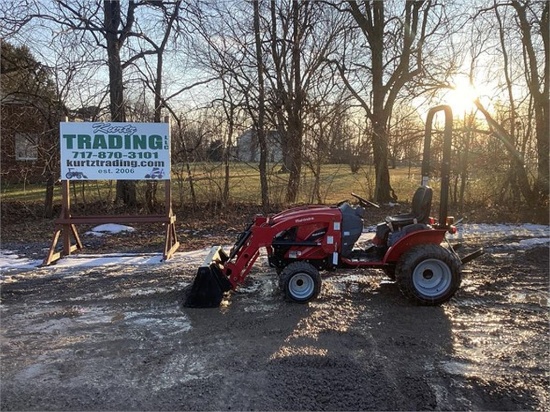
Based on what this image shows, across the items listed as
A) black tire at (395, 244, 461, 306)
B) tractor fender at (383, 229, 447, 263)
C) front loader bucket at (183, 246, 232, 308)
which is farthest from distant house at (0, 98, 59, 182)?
black tire at (395, 244, 461, 306)

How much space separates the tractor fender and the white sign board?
4.23 m

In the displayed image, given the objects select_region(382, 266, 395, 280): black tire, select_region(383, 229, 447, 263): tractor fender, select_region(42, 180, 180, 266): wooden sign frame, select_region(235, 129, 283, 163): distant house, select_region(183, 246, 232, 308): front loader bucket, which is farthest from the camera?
select_region(235, 129, 283, 163): distant house

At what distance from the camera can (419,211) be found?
534 cm

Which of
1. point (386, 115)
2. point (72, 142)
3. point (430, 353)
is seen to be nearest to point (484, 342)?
point (430, 353)

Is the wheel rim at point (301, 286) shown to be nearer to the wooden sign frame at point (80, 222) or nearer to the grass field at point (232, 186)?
the wooden sign frame at point (80, 222)

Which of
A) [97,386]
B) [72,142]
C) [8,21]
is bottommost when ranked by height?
[97,386]

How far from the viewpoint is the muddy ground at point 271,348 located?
124 inches

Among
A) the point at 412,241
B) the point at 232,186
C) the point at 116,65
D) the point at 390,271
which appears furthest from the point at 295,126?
the point at 412,241

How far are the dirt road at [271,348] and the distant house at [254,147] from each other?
6.82 metres

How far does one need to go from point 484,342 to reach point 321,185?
9.58 meters

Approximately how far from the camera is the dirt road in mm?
3154

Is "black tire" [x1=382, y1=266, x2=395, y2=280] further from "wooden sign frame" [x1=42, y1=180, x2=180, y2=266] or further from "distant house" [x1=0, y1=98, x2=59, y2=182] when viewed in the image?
"distant house" [x1=0, y1=98, x2=59, y2=182]

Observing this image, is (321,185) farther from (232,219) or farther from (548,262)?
(548,262)

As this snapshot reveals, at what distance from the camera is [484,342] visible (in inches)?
160
